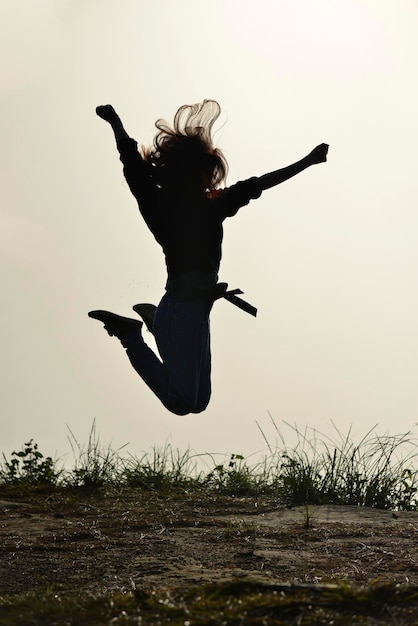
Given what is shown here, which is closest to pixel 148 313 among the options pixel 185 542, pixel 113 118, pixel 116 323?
pixel 116 323

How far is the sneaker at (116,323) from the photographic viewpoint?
17.0 feet

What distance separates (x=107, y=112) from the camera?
5.06 metres

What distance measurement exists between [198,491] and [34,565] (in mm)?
2604

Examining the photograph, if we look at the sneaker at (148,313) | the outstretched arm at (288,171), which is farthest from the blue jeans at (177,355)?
the outstretched arm at (288,171)

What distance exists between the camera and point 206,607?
8.58 ft

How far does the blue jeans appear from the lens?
4.96 metres

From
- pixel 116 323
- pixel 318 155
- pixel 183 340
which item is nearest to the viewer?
pixel 183 340

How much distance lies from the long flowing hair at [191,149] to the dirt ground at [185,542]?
7.16 ft

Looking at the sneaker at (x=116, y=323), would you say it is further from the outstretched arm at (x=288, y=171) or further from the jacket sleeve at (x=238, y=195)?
the outstretched arm at (x=288, y=171)

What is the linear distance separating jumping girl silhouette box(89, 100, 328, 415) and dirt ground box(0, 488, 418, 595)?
35.1 inches

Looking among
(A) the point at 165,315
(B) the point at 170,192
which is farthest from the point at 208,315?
(B) the point at 170,192

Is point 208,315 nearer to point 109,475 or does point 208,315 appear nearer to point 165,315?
point 165,315

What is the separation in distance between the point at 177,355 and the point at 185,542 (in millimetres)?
1205

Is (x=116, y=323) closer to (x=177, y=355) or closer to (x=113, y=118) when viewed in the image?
(x=177, y=355)
